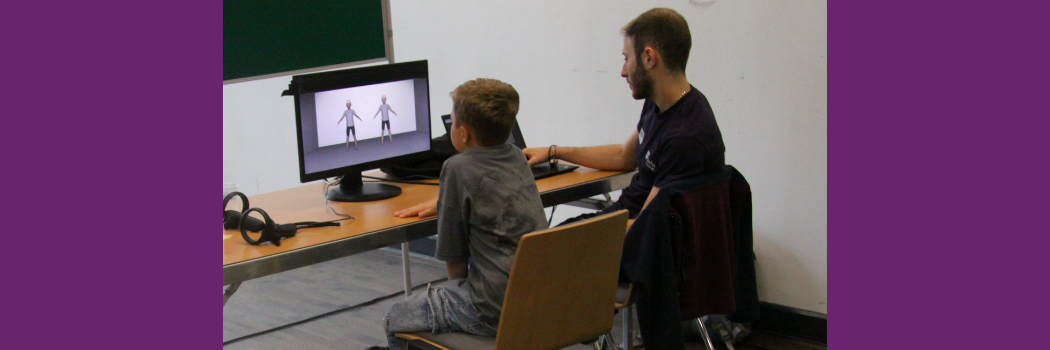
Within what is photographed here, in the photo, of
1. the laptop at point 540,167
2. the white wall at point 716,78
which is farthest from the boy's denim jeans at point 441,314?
the white wall at point 716,78

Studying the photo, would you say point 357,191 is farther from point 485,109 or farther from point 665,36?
point 665,36

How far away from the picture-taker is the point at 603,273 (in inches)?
77.8

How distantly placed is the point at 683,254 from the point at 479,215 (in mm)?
552

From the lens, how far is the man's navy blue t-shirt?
228 cm

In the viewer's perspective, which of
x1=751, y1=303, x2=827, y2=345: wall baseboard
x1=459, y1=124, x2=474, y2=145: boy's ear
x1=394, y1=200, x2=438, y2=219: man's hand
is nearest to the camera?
x1=459, y1=124, x2=474, y2=145: boy's ear

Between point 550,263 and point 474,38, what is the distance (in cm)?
228

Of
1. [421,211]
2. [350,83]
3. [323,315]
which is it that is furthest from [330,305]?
→ [421,211]

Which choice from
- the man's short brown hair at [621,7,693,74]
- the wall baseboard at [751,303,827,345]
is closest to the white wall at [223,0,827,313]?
the wall baseboard at [751,303,827,345]

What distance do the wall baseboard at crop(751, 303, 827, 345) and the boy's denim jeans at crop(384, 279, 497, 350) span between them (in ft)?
5.01

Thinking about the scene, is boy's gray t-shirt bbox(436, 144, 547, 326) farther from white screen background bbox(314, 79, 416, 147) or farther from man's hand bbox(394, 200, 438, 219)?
white screen background bbox(314, 79, 416, 147)

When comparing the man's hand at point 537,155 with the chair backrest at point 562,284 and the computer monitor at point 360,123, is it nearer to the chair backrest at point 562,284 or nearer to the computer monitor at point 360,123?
the computer monitor at point 360,123

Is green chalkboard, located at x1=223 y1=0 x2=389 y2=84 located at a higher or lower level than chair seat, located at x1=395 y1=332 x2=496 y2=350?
higher

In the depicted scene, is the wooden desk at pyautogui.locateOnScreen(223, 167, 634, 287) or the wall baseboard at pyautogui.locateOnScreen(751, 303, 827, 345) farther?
the wall baseboard at pyautogui.locateOnScreen(751, 303, 827, 345)

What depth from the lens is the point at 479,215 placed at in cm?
196
